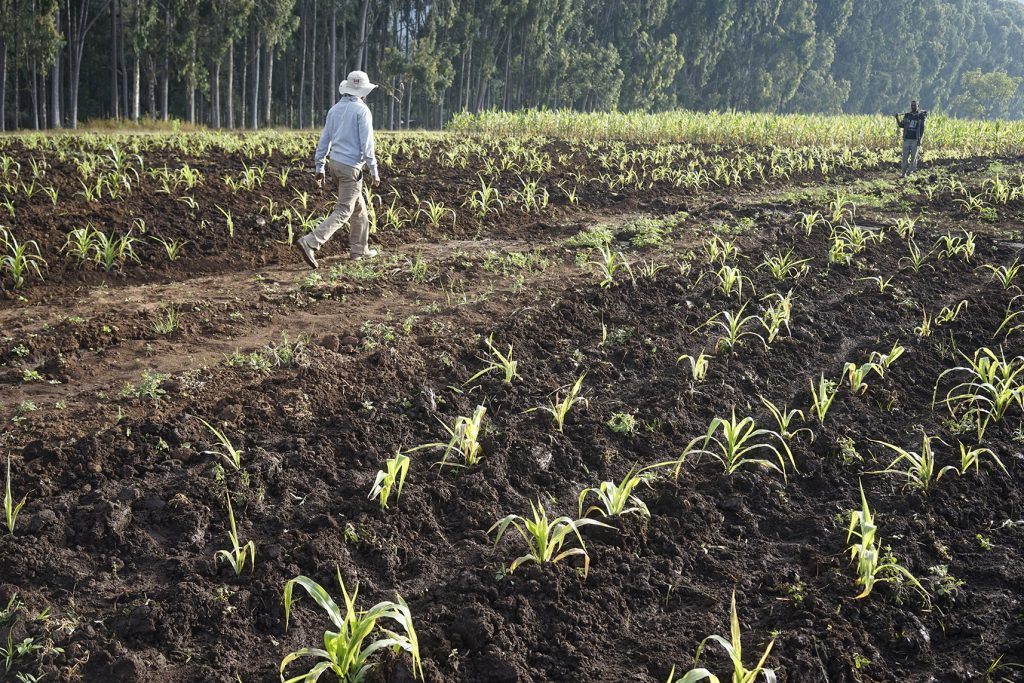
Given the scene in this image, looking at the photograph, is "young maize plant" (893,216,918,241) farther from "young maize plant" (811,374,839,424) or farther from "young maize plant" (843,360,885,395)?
"young maize plant" (811,374,839,424)

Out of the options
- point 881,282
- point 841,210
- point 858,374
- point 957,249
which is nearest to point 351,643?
point 858,374

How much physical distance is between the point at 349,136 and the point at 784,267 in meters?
4.10

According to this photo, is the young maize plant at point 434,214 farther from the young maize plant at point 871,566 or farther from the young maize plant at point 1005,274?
the young maize plant at point 871,566

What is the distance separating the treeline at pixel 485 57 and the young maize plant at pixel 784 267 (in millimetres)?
18365

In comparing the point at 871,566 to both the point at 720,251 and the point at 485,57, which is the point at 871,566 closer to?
the point at 720,251

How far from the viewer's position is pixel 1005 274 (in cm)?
764

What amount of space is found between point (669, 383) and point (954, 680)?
253cm

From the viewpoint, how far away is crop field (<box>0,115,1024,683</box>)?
2902 millimetres

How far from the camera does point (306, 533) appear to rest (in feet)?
11.2

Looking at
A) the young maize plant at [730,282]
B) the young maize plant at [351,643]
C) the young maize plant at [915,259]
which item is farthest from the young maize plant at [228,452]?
the young maize plant at [915,259]

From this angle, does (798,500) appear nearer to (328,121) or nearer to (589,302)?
(589,302)

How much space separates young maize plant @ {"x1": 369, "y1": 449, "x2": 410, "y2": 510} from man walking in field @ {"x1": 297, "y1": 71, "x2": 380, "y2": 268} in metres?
4.05

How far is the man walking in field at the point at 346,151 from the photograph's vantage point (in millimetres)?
7223

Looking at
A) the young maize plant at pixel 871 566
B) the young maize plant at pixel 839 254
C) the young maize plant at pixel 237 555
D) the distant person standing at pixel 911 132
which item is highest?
the distant person standing at pixel 911 132
